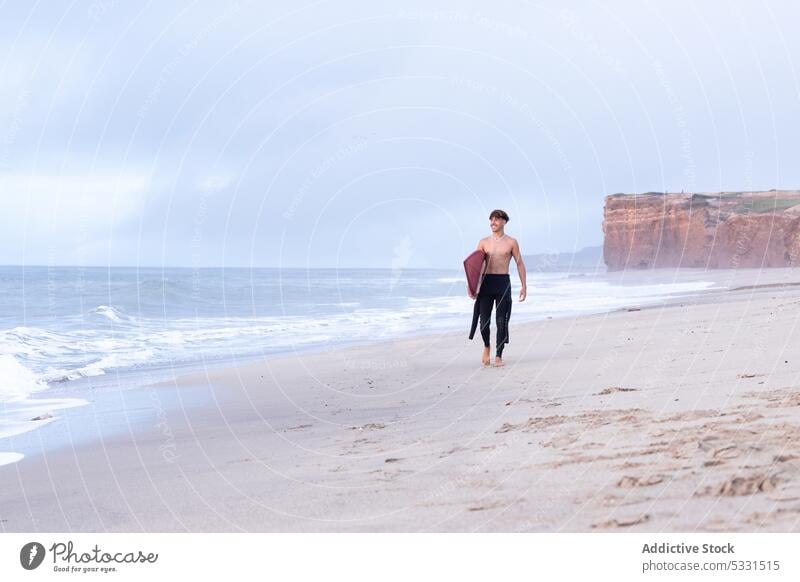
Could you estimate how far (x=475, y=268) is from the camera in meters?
11.7

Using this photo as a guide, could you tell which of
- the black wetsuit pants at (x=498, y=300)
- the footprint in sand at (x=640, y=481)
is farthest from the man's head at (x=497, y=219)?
the footprint in sand at (x=640, y=481)

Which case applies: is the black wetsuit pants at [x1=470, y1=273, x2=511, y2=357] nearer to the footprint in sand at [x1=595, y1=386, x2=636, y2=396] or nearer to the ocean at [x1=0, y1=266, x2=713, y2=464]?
the footprint in sand at [x1=595, y1=386, x2=636, y2=396]

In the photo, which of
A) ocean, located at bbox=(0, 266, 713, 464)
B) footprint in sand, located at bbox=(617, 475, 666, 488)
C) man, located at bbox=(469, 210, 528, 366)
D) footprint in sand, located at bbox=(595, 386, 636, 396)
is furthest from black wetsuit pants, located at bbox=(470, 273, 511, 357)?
footprint in sand, located at bbox=(617, 475, 666, 488)

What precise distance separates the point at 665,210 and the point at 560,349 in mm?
75714

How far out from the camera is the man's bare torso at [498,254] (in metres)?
11.7

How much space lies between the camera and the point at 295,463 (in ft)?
21.7

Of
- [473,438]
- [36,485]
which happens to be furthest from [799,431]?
[36,485]

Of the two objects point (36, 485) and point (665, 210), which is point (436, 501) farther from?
point (665, 210)

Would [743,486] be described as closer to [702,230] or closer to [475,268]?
[475,268]

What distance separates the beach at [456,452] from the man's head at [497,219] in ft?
6.46

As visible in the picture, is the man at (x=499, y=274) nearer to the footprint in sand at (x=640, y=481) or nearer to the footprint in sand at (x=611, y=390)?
the footprint in sand at (x=611, y=390)

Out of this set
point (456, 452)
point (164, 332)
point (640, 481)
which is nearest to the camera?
point (640, 481)

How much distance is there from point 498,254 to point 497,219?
0.49 m

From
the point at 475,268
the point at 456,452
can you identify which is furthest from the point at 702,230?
the point at 456,452
